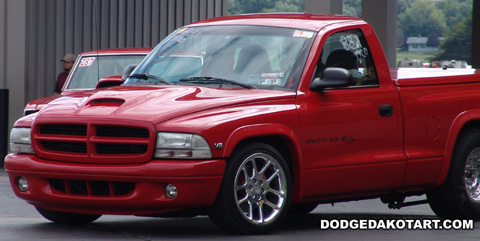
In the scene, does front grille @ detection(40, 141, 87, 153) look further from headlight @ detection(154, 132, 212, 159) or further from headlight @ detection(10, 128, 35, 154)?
headlight @ detection(154, 132, 212, 159)

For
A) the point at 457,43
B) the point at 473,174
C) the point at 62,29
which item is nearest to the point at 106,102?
the point at 473,174

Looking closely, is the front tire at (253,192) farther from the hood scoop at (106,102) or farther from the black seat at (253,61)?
the hood scoop at (106,102)

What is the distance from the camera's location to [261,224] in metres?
7.82

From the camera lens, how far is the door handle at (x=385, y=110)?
869 cm

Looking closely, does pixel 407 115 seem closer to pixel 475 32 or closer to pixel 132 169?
pixel 132 169

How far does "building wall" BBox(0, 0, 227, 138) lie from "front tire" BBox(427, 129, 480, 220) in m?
9.58

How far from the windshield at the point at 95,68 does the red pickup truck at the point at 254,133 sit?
230 inches

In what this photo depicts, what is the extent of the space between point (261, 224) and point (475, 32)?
1624cm

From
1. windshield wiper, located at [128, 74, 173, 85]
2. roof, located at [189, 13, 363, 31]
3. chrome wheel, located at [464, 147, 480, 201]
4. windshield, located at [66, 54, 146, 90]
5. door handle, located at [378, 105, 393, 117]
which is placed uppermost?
roof, located at [189, 13, 363, 31]

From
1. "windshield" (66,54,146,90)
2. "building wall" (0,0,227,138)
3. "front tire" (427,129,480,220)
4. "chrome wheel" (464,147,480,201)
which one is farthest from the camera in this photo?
"building wall" (0,0,227,138)

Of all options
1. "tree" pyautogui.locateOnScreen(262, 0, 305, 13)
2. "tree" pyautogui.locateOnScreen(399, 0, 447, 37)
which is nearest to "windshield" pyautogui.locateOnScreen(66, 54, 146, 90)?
"tree" pyautogui.locateOnScreen(262, 0, 305, 13)

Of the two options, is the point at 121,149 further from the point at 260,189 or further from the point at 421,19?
the point at 421,19

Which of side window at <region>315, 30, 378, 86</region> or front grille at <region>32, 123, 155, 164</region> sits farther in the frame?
side window at <region>315, 30, 378, 86</region>

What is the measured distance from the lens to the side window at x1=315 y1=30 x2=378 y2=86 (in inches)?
341
